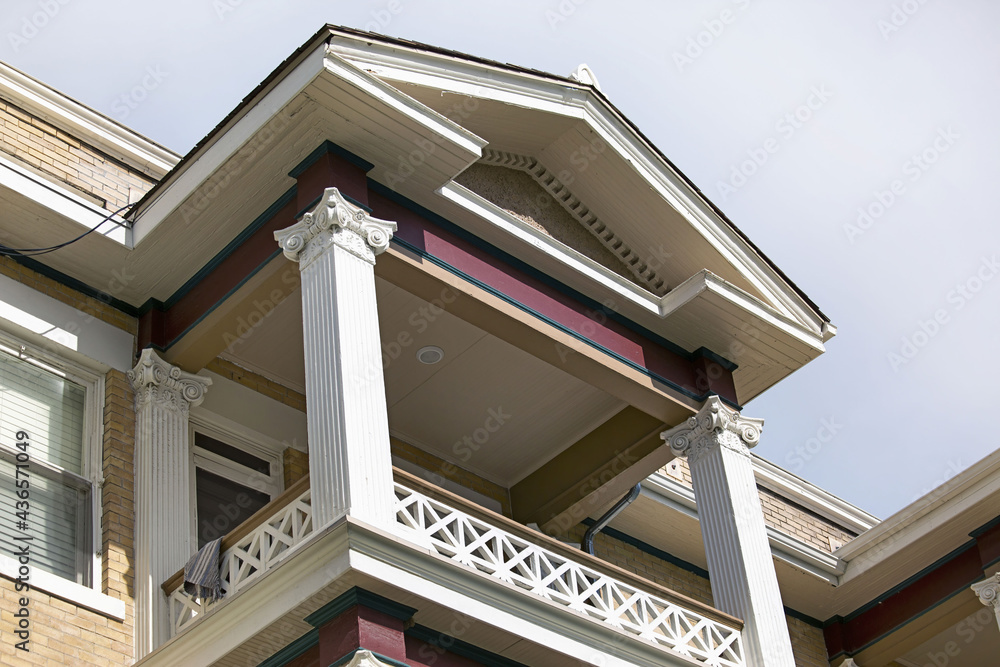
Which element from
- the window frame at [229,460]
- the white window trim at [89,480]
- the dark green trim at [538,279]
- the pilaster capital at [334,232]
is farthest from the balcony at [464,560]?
the dark green trim at [538,279]

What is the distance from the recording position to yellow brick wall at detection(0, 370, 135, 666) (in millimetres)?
10820

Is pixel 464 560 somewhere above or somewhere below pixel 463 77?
below

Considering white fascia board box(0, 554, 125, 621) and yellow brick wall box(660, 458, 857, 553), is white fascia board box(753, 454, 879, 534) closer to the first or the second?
yellow brick wall box(660, 458, 857, 553)

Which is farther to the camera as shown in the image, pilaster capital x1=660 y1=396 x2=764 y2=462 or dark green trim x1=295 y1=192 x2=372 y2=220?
pilaster capital x1=660 y1=396 x2=764 y2=462

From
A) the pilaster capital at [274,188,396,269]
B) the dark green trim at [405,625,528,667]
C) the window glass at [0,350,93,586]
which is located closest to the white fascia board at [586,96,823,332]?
the pilaster capital at [274,188,396,269]

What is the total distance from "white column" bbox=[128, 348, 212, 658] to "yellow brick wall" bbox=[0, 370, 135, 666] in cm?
8

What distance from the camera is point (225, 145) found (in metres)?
12.1

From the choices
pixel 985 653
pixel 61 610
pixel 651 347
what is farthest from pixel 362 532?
pixel 985 653

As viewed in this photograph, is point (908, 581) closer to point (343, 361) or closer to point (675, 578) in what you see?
point (675, 578)

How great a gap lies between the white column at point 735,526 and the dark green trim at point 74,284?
210 inches

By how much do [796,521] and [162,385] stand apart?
30.9 feet

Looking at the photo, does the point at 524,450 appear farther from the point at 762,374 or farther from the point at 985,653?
the point at 985,653

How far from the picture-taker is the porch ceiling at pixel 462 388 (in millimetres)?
13883

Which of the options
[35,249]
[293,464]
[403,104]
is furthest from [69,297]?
[403,104]
